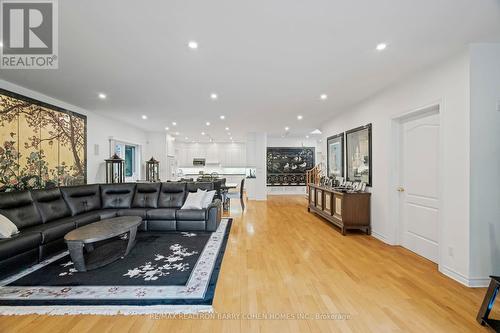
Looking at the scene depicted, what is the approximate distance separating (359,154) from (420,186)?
1.45 m

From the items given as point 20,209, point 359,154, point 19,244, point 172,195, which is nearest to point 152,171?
point 172,195

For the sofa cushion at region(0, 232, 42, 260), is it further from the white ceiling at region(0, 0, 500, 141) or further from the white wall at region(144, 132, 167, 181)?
the white wall at region(144, 132, 167, 181)

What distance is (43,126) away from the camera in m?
4.18

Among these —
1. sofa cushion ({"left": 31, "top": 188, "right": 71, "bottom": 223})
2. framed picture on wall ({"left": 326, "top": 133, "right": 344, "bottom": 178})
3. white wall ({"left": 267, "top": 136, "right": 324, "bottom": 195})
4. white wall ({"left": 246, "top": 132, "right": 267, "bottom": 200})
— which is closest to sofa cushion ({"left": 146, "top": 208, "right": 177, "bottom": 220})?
sofa cushion ({"left": 31, "top": 188, "right": 71, "bottom": 223})

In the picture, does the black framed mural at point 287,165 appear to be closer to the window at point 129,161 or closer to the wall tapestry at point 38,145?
the window at point 129,161

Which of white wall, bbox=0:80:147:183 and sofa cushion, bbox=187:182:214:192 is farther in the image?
white wall, bbox=0:80:147:183

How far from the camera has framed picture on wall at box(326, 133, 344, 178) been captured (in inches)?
214

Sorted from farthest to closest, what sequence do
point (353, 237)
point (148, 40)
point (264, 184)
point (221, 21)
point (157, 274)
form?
point (264, 184) → point (353, 237) → point (157, 274) → point (148, 40) → point (221, 21)

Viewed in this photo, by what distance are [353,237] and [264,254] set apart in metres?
1.98

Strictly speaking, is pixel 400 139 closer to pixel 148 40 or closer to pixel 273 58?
pixel 273 58

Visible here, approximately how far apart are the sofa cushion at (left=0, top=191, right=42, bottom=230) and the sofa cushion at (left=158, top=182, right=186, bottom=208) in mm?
1984

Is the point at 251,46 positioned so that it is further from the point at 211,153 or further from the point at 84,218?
the point at 211,153

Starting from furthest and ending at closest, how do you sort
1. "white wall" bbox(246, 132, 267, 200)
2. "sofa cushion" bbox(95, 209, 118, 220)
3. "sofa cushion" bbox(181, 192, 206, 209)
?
"white wall" bbox(246, 132, 267, 200)
"sofa cushion" bbox(181, 192, 206, 209)
"sofa cushion" bbox(95, 209, 118, 220)

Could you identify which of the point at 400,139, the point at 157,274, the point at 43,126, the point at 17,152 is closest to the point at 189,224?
the point at 157,274
